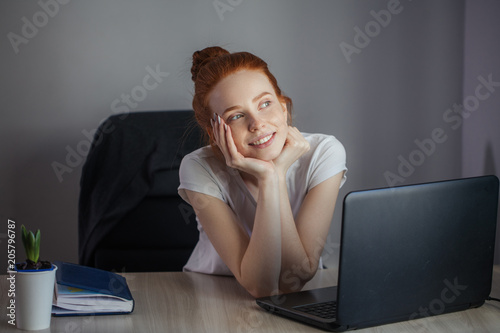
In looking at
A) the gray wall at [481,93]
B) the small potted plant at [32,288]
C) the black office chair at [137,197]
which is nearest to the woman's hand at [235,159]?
the small potted plant at [32,288]

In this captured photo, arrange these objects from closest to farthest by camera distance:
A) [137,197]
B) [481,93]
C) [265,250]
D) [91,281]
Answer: [91,281] → [265,250] → [137,197] → [481,93]

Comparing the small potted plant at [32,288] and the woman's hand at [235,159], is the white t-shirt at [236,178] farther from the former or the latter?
the small potted plant at [32,288]

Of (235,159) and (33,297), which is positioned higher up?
(235,159)

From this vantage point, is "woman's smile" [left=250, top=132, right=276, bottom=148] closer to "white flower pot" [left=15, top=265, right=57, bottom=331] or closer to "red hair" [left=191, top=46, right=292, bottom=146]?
"red hair" [left=191, top=46, right=292, bottom=146]

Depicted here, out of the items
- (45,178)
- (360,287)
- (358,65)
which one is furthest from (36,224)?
(360,287)

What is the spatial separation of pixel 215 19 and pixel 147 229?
40.9 inches

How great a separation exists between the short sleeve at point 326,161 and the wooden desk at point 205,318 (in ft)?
1.26

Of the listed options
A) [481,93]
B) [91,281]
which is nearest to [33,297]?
[91,281]

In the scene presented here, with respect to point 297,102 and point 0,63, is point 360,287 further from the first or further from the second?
point 0,63

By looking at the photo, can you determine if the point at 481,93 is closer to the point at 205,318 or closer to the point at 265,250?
the point at 265,250

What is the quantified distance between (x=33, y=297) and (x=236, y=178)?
69 centimetres

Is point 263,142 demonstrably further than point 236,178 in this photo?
No

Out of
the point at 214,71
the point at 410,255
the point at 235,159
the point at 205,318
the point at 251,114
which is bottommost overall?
the point at 205,318

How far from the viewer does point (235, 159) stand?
53.8 inches
